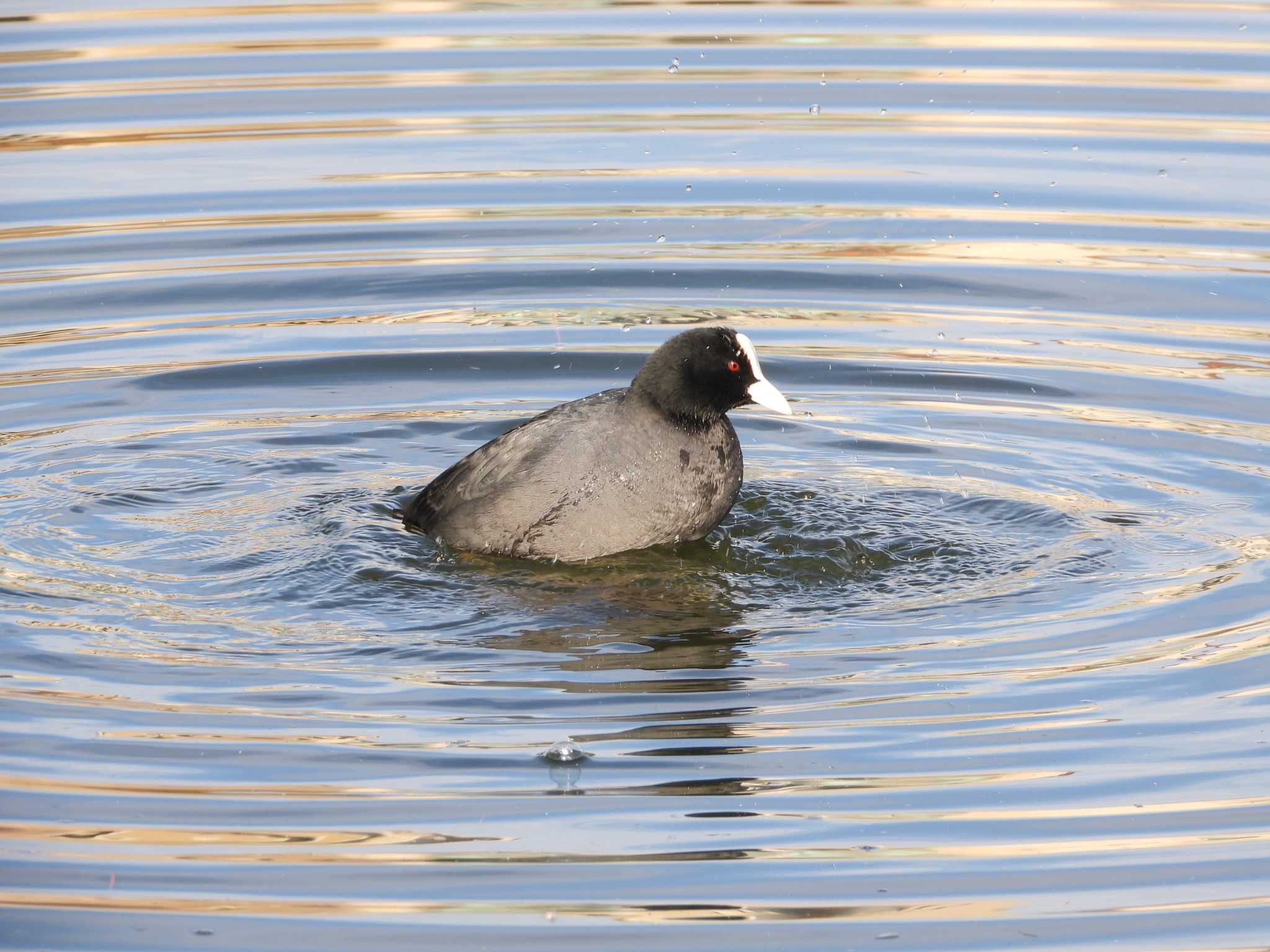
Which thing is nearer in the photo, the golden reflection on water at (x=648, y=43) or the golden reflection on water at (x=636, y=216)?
the golden reflection on water at (x=636, y=216)

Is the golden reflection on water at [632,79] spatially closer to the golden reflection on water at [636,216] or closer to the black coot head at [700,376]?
the golden reflection on water at [636,216]

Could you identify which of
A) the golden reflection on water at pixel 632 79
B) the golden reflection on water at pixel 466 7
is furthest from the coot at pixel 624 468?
the golden reflection on water at pixel 466 7

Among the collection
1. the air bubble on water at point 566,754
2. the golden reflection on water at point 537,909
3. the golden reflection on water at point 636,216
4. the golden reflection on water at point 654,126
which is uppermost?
the golden reflection on water at point 654,126

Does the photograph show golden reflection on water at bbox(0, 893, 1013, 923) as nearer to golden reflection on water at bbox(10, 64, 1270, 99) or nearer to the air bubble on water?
the air bubble on water

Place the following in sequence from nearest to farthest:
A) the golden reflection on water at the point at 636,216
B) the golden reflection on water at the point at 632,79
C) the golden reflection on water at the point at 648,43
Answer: the golden reflection on water at the point at 636,216, the golden reflection on water at the point at 632,79, the golden reflection on water at the point at 648,43

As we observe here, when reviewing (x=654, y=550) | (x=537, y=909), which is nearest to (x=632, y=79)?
(x=654, y=550)

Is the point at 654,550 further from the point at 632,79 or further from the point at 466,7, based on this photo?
the point at 466,7

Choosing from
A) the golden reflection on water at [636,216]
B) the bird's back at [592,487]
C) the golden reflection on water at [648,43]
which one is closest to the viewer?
the bird's back at [592,487]

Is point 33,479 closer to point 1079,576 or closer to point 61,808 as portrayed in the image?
point 61,808

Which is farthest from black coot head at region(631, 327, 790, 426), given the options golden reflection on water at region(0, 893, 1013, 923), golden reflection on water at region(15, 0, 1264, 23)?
golden reflection on water at region(15, 0, 1264, 23)

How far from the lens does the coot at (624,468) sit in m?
6.28

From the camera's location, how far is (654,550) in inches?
253

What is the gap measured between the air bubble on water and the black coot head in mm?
1849

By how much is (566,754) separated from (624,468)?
1699 mm
